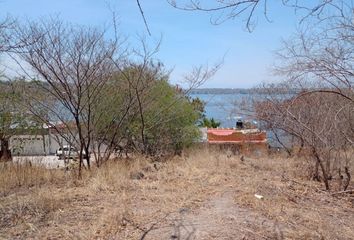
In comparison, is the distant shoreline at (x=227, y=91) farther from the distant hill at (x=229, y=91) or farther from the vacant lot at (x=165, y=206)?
the vacant lot at (x=165, y=206)

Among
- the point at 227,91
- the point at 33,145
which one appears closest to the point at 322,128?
the point at 33,145

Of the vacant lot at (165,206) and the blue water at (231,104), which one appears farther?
the blue water at (231,104)

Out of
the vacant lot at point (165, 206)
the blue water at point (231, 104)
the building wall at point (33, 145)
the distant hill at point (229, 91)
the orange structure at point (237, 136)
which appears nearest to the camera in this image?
the vacant lot at point (165, 206)

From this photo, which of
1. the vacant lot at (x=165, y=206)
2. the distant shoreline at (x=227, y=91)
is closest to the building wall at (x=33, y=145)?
the vacant lot at (x=165, y=206)

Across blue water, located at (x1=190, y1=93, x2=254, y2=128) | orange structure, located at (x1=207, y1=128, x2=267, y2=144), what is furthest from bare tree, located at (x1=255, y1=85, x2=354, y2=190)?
orange structure, located at (x1=207, y1=128, x2=267, y2=144)

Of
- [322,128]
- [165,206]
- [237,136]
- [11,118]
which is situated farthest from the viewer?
[237,136]

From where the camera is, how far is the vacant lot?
4547 millimetres

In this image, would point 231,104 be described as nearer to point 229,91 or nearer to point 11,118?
point 229,91

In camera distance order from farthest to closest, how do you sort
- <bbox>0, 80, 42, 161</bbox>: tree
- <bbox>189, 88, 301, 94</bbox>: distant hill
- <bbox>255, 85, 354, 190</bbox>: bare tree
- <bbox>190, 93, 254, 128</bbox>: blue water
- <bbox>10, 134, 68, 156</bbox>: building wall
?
<bbox>190, 93, 254, 128</bbox>: blue water → <bbox>189, 88, 301, 94</bbox>: distant hill → <bbox>10, 134, 68, 156</bbox>: building wall → <bbox>0, 80, 42, 161</bbox>: tree → <bbox>255, 85, 354, 190</bbox>: bare tree

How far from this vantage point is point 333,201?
6848 mm

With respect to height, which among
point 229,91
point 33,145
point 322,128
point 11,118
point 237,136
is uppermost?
point 229,91

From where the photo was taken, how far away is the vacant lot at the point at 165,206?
4547 mm

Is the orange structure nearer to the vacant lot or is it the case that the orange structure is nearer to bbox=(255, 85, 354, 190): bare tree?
bbox=(255, 85, 354, 190): bare tree

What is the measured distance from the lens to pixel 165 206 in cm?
552
